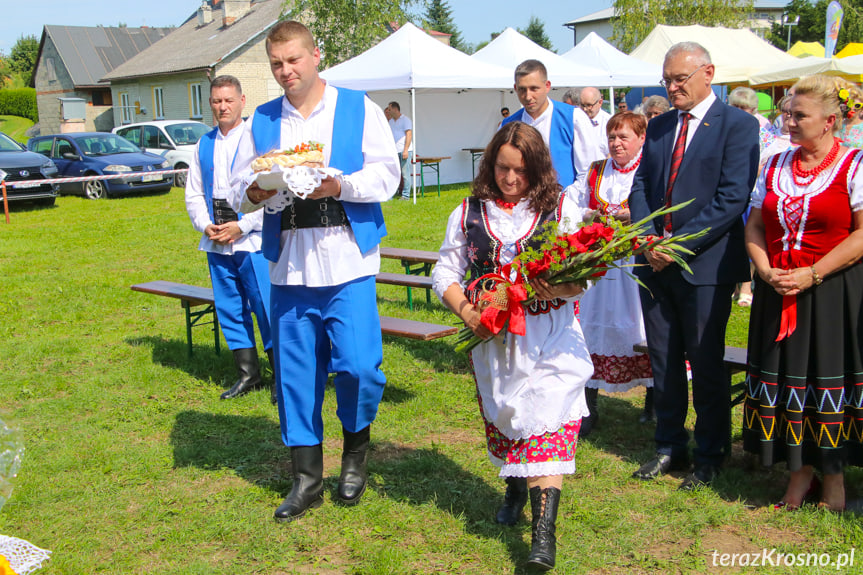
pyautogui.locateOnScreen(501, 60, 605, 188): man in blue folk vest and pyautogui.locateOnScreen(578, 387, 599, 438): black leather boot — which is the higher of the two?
pyautogui.locateOnScreen(501, 60, 605, 188): man in blue folk vest

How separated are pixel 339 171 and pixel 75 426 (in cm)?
309

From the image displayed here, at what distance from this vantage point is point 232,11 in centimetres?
3828

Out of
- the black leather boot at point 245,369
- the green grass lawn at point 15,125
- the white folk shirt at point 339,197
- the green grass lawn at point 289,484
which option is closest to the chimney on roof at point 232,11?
the green grass lawn at point 15,125

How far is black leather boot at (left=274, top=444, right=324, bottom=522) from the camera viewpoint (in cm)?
391

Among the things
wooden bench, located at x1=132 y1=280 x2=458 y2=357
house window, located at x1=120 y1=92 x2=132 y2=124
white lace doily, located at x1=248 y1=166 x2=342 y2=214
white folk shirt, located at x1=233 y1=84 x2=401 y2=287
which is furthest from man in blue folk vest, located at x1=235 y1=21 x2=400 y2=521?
house window, located at x1=120 y1=92 x2=132 y2=124

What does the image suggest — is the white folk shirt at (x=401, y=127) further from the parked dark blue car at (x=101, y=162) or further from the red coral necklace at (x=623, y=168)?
the red coral necklace at (x=623, y=168)

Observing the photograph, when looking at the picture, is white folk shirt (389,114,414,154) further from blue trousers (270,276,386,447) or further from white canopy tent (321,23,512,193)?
blue trousers (270,276,386,447)

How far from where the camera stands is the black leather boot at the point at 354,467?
13.3 feet

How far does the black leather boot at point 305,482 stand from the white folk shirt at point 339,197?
35.8 inches

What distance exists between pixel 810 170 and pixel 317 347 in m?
2.61

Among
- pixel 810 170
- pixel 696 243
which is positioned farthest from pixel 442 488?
pixel 810 170

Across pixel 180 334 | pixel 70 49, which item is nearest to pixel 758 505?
pixel 180 334

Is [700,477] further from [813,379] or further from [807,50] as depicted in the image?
[807,50]

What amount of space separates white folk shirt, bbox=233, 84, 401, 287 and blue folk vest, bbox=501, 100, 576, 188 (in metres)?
1.71
